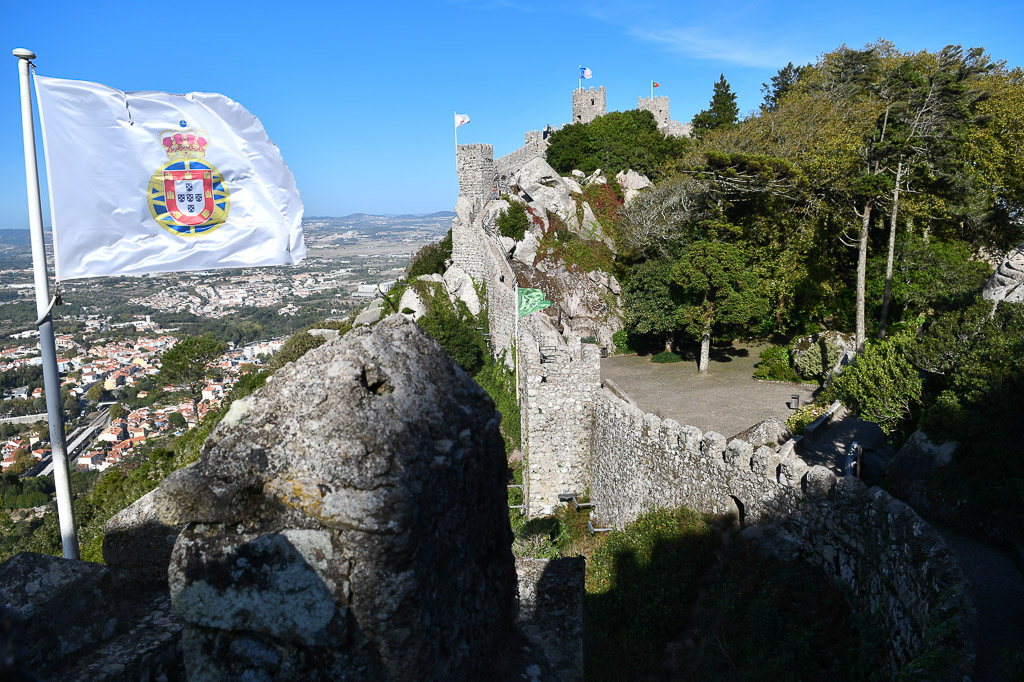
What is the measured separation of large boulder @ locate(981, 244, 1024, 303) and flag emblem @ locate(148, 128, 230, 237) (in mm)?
12233

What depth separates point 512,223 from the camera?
25.7 metres

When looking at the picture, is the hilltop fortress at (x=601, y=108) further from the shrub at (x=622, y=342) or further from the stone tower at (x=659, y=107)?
the shrub at (x=622, y=342)

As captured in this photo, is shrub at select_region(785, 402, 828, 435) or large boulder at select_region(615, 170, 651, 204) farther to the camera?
large boulder at select_region(615, 170, 651, 204)

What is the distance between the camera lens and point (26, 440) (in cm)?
2338

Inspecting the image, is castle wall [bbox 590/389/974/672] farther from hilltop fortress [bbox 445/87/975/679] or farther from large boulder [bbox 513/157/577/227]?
large boulder [bbox 513/157/577/227]

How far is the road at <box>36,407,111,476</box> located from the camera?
23.5 metres

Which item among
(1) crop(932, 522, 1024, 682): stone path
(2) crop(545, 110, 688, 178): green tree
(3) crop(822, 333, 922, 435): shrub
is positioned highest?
(2) crop(545, 110, 688, 178): green tree

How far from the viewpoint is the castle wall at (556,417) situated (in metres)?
13.0

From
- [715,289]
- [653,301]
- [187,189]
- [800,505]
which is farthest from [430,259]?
[187,189]

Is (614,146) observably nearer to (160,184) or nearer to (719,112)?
(719,112)

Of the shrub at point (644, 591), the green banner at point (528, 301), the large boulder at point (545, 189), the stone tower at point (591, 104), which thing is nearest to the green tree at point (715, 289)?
the green banner at point (528, 301)

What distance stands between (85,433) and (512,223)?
1964 centimetres

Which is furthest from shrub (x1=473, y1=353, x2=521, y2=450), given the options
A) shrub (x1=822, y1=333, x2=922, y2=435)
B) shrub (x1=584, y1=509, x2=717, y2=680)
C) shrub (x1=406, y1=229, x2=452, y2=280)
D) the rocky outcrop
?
shrub (x1=406, y1=229, x2=452, y2=280)

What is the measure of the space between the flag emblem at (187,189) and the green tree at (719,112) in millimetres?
32608
